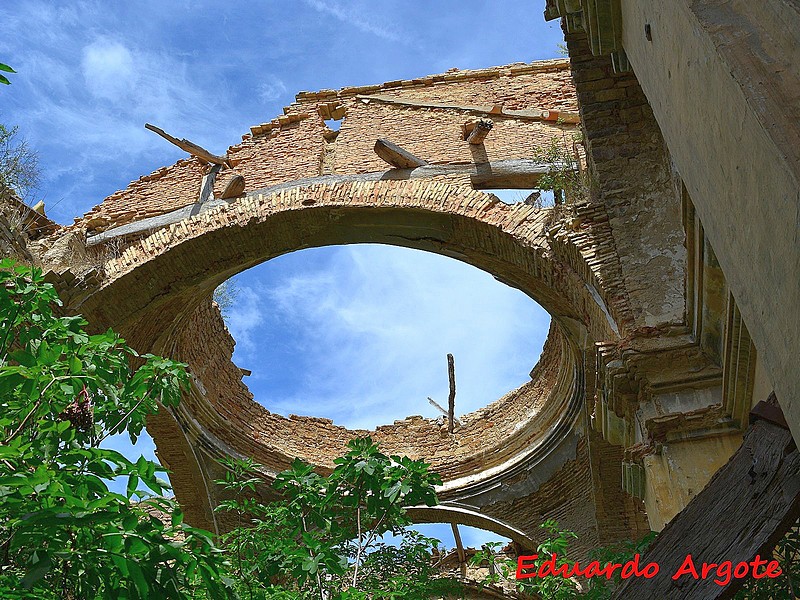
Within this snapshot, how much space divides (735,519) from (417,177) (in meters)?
6.39

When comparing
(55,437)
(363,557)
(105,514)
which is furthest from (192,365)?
(105,514)

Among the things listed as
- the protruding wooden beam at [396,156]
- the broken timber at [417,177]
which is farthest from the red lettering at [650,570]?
the protruding wooden beam at [396,156]

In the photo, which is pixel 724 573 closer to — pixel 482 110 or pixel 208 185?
pixel 482 110

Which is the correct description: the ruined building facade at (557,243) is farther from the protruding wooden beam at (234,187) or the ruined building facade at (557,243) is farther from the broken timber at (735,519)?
the broken timber at (735,519)

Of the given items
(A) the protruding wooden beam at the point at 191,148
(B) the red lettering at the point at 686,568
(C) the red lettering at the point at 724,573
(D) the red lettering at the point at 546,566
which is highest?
(A) the protruding wooden beam at the point at 191,148

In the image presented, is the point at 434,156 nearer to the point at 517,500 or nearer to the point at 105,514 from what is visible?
the point at 517,500

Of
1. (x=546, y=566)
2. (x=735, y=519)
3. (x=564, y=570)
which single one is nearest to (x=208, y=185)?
(x=546, y=566)

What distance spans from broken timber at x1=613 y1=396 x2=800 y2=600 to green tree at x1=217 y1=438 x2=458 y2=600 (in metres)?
1.66

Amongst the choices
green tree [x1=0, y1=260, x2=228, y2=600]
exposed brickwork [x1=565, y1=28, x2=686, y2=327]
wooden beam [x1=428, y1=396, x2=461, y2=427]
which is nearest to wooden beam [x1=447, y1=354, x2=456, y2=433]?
wooden beam [x1=428, y1=396, x2=461, y2=427]

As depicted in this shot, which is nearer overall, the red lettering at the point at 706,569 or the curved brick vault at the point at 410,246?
the red lettering at the point at 706,569

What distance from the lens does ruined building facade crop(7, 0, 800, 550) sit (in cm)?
243

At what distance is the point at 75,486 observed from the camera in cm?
250

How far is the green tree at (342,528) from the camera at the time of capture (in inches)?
169

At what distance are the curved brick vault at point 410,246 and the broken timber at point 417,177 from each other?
2 centimetres
